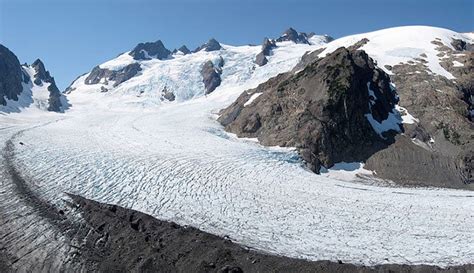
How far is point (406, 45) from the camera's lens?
226 ft

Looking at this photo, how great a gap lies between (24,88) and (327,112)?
82.5 metres

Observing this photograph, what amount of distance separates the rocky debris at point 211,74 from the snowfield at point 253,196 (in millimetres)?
62627

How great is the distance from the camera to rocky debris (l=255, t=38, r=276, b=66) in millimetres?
107031

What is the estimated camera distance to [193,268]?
517 inches

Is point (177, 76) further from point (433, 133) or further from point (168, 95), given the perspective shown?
point (433, 133)

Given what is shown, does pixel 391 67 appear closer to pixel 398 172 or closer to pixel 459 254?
pixel 398 172

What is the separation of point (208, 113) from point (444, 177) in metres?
38.5

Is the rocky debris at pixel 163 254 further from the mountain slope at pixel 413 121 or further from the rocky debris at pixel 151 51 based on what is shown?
the rocky debris at pixel 151 51

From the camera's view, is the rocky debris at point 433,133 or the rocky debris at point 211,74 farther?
the rocky debris at point 211,74

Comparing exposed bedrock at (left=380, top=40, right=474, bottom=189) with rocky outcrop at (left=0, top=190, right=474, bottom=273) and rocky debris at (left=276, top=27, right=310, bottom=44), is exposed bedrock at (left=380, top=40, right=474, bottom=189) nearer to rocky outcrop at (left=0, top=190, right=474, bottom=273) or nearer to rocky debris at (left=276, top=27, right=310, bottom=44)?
rocky outcrop at (left=0, top=190, right=474, bottom=273)

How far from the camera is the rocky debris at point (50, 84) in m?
88.5

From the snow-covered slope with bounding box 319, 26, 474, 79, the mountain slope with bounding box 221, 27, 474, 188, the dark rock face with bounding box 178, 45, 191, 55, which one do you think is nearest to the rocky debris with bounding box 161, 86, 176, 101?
the snow-covered slope with bounding box 319, 26, 474, 79

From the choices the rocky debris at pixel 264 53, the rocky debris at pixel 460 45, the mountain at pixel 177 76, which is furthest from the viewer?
the rocky debris at pixel 264 53

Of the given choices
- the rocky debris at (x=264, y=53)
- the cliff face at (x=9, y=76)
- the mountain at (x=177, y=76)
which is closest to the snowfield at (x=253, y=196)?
the cliff face at (x=9, y=76)
